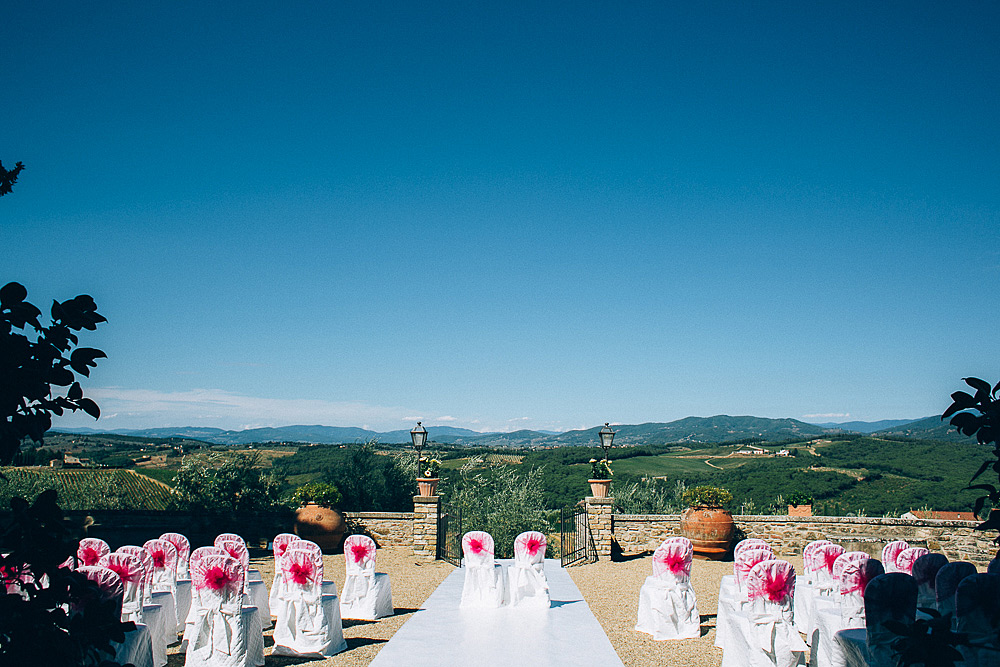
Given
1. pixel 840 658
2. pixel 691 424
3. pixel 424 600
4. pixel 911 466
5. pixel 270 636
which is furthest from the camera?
pixel 691 424

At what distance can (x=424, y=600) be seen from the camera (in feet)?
35.3

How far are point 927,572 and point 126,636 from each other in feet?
27.9

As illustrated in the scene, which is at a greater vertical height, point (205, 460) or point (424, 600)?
point (205, 460)

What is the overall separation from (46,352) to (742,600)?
7.27 metres

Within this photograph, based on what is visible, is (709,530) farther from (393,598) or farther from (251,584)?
(251,584)

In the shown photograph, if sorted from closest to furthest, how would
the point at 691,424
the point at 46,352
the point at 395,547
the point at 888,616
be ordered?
the point at 46,352 < the point at 888,616 < the point at 395,547 < the point at 691,424

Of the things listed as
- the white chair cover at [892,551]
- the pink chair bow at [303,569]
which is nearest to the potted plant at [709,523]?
the white chair cover at [892,551]

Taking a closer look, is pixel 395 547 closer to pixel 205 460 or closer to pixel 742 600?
pixel 205 460

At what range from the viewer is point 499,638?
27.9 feet

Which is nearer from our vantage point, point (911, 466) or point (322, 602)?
point (322, 602)

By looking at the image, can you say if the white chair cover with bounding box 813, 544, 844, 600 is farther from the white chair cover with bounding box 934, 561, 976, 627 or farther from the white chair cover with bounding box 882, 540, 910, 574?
the white chair cover with bounding box 934, 561, 976, 627

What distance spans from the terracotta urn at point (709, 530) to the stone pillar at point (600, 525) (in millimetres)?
1683

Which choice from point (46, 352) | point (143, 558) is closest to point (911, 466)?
point (143, 558)

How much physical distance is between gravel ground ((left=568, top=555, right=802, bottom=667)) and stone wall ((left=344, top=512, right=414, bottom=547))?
390 cm
